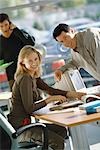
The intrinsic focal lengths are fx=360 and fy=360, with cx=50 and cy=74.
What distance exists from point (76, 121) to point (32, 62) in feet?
2.59

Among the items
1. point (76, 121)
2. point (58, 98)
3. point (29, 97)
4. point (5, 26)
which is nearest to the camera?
point (76, 121)

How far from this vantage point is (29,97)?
2.69 metres

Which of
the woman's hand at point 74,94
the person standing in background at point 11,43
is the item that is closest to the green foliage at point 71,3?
the person standing in background at point 11,43

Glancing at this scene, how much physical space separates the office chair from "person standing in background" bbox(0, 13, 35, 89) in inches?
52.7

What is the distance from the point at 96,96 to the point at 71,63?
2.22 ft

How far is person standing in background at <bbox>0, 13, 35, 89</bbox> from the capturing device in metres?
3.94

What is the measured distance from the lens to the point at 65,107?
2.75 m

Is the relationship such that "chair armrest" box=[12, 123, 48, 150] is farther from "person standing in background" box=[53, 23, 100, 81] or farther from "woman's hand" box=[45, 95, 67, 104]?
"person standing in background" box=[53, 23, 100, 81]

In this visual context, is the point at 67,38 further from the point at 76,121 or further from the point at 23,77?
the point at 76,121

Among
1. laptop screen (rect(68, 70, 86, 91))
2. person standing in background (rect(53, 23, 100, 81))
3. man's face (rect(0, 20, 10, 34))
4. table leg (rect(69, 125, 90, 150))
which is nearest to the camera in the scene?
table leg (rect(69, 125, 90, 150))

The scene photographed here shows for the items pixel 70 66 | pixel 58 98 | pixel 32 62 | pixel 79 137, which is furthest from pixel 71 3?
pixel 79 137

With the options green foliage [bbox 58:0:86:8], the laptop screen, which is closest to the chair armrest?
the laptop screen

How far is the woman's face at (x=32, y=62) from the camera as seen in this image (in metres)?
2.88

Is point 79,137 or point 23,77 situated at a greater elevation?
point 23,77
